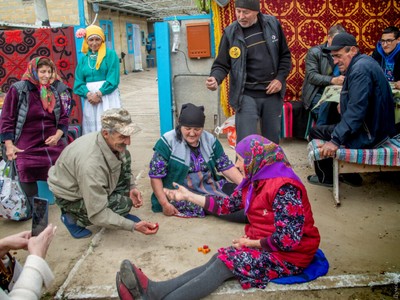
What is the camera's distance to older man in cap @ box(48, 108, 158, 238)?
11.1ft

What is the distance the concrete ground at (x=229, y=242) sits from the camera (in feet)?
9.55

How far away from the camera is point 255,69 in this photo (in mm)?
4781

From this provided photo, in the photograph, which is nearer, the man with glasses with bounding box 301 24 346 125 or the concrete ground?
the concrete ground

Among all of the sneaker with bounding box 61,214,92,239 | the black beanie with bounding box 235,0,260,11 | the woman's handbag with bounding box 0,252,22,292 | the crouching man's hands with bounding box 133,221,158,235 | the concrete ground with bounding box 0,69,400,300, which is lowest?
the concrete ground with bounding box 0,69,400,300

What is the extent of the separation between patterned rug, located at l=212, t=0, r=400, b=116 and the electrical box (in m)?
0.16

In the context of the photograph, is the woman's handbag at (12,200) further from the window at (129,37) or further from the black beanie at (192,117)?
the window at (129,37)

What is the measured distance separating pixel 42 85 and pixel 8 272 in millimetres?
2614

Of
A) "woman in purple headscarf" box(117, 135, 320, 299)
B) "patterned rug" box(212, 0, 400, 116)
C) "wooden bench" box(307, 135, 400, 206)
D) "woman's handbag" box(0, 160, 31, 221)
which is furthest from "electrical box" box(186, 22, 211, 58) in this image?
"woman in purple headscarf" box(117, 135, 320, 299)

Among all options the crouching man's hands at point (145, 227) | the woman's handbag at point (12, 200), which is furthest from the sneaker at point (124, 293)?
the woman's handbag at point (12, 200)

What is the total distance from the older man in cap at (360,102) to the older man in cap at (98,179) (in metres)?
2.07

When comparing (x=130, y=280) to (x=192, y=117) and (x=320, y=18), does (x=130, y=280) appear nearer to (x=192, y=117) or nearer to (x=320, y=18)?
(x=192, y=117)

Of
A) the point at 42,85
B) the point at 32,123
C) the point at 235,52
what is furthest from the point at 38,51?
the point at 235,52

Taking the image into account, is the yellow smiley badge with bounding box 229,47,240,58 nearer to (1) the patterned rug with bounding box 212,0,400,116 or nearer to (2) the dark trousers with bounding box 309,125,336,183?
(2) the dark trousers with bounding box 309,125,336,183

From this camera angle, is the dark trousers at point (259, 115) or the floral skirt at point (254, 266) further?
the dark trousers at point (259, 115)
